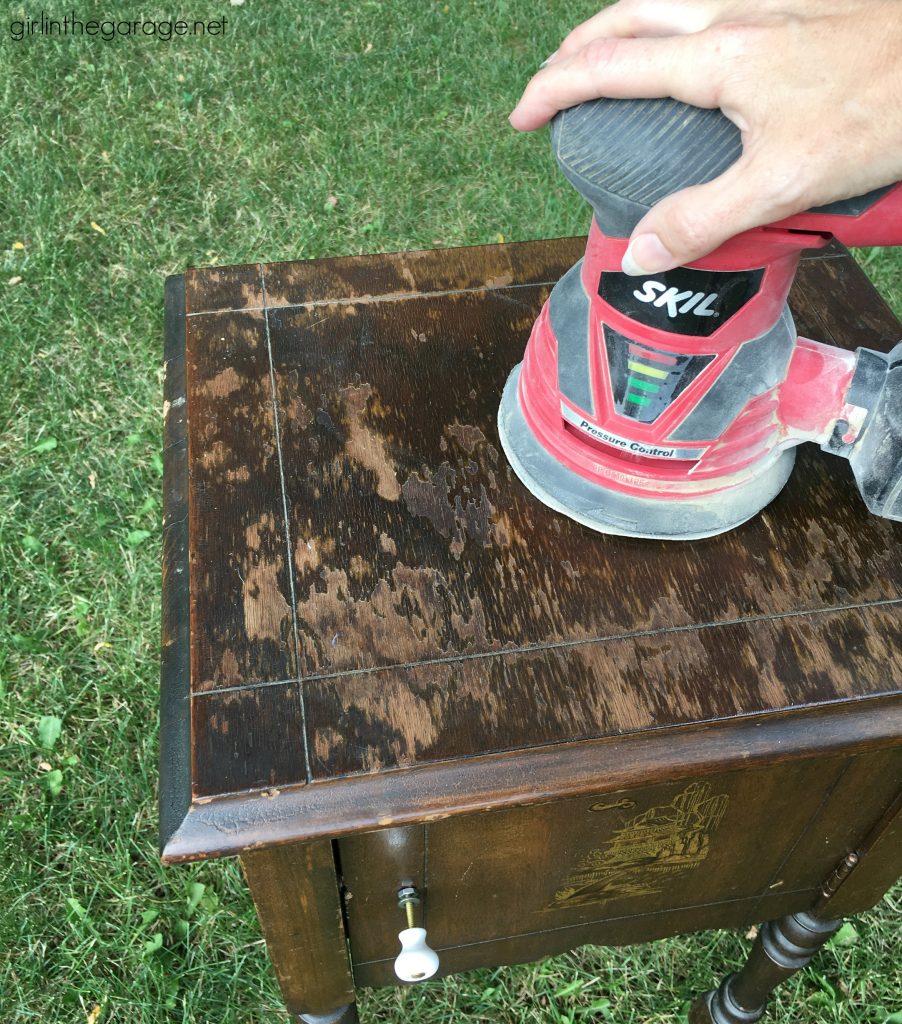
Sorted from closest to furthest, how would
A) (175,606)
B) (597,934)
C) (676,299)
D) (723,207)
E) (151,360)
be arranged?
(723,207) → (676,299) → (175,606) → (597,934) → (151,360)

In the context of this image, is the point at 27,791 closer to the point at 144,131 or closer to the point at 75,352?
the point at 75,352

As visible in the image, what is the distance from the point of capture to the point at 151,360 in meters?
2.06

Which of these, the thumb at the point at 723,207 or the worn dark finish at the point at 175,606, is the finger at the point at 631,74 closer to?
the thumb at the point at 723,207

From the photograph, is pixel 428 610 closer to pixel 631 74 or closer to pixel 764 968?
pixel 631 74

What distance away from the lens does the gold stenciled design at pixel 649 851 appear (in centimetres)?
85

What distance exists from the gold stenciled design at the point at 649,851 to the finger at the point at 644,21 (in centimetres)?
61

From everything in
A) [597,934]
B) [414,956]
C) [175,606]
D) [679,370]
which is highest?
[679,370]

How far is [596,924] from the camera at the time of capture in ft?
3.37

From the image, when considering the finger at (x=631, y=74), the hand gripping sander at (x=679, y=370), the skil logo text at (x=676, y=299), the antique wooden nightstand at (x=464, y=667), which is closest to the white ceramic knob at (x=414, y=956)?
the antique wooden nightstand at (x=464, y=667)

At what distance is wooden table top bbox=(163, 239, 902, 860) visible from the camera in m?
0.71

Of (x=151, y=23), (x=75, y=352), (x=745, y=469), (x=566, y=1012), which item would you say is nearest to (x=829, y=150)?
(x=745, y=469)

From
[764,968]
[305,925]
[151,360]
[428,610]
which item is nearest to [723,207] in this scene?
[428,610]

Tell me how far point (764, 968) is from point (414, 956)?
1.69 feet

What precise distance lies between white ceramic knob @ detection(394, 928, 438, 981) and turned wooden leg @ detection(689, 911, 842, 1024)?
0.47m
